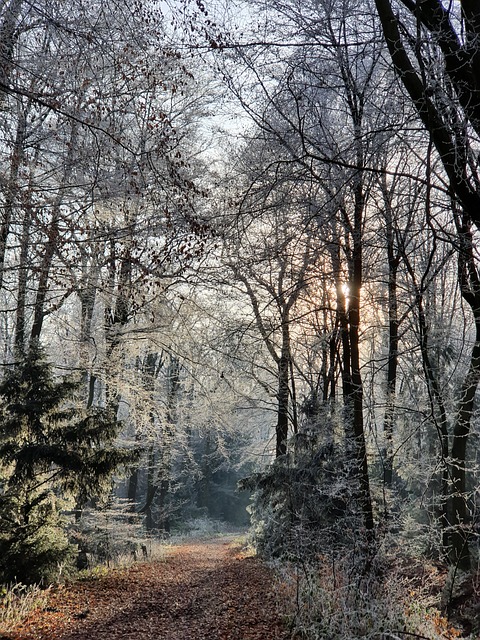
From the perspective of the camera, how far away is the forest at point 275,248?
13.1 feet

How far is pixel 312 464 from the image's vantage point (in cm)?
873

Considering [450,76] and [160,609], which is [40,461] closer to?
[160,609]

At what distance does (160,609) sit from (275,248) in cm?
564

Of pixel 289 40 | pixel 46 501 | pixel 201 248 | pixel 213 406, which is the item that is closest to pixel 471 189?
pixel 289 40

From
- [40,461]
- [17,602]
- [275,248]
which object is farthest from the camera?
[40,461]

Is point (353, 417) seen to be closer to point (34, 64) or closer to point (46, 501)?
point (46, 501)

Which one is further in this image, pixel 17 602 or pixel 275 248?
pixel 17 602

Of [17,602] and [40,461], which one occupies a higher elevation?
[40,461]

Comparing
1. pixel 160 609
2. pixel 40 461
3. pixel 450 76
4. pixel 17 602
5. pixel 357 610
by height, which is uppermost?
pixel 450 76

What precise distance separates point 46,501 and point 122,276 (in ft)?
13.4

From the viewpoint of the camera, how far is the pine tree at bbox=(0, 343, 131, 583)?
6.96m

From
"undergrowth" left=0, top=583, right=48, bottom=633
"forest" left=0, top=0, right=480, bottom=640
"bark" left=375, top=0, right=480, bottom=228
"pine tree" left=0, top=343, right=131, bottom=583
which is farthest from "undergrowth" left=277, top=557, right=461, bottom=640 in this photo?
"bark" left=375, top=0, right=480, bottom=228

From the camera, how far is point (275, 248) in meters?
5.18

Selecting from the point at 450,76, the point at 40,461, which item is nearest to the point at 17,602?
the point at 40,461
